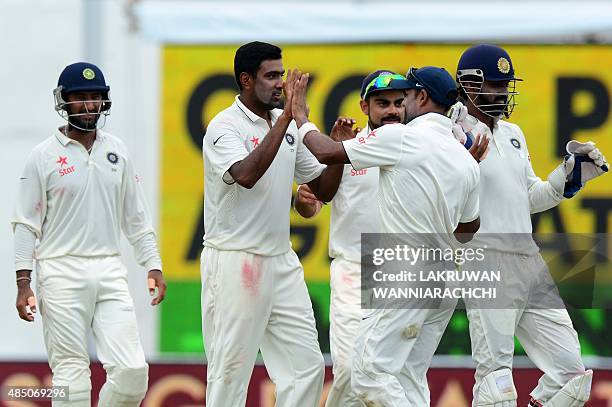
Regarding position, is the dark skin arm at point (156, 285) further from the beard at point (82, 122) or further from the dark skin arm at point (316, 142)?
the dark skin arm at point (316, 142)

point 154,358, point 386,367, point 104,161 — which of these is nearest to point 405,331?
point 386,367

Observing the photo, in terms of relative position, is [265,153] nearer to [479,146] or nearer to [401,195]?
[401,195]

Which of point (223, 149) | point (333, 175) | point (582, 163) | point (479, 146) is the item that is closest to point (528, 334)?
point (582, 163)

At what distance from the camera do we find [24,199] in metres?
7.98

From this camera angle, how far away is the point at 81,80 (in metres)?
8.06

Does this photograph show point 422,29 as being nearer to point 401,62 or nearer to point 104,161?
point 401,62

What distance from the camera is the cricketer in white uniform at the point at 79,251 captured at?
7.88 meters

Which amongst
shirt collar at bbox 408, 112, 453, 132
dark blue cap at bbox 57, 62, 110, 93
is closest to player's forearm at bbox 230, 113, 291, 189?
shirt collar at bbox 408, 112, 453, 132

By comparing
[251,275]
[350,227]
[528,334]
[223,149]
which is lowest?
[528,334]

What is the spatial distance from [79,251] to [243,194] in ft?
3.38

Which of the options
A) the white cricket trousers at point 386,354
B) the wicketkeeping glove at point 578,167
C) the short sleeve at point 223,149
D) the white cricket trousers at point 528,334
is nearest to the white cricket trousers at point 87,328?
the short sleeve at point 223,149

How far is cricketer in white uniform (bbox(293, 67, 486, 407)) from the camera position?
23.2ft

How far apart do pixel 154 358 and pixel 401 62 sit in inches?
96.8

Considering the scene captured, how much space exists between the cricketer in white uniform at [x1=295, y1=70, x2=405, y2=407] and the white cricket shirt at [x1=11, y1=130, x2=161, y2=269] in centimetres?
104
